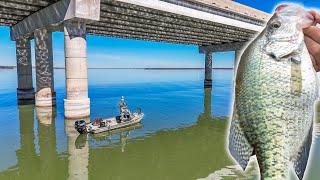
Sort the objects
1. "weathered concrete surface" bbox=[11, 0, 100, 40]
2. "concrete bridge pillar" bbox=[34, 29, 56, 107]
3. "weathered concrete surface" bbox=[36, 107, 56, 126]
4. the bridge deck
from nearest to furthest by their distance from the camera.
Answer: "weathered concrete surface" bbox=[11, 0, 100, 40] < "weathered concrete surface" bbox=[36, 107, 56, 126] < the bridge deck < "concrete bridge pillar" bbox=[34, 29, 56, 107]

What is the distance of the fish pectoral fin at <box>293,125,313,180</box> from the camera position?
2.23m

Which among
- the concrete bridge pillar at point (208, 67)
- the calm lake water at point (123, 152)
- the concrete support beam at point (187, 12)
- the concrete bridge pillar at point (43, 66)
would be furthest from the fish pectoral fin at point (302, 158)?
the concrete bridge pillar at point (208, 67)

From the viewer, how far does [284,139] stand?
219cm

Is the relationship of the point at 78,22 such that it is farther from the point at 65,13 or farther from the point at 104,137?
the point at 104,137

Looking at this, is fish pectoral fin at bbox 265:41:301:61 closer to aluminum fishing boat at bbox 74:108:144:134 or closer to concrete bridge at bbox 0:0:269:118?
aluminum fishing boat at bbox 74:108:144:134

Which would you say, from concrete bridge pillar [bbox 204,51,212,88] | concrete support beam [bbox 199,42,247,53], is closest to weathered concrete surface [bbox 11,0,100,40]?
concrete support beam [bbox 199,42,247,53]

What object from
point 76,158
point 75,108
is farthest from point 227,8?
point 76,158

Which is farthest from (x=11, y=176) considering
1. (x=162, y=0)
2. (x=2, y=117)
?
(x=162, y=0)

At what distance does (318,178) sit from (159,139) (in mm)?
8365

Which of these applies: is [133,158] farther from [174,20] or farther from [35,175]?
[174,20]

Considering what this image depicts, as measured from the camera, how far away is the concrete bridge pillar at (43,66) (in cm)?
2539

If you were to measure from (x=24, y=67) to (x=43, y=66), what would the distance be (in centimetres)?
504

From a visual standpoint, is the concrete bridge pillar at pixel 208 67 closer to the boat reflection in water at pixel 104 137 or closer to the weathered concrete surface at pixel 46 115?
the weathered concrete surface at pixel 46 115

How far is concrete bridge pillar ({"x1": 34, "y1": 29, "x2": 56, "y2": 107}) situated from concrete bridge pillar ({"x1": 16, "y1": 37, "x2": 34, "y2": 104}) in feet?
13.5
